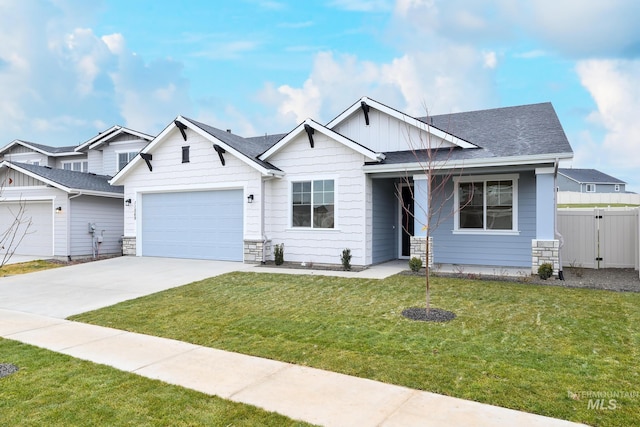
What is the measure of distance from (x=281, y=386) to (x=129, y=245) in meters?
13.6

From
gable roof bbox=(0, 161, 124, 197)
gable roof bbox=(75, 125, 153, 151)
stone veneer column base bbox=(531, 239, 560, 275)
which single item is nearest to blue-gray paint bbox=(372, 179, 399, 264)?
stone veneer column base bbox=(531, 239, 560, 275)

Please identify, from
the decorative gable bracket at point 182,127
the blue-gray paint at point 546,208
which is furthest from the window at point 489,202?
the decorative gable bracket at point 182,127

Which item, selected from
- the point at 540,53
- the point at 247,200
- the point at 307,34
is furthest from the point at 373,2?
the point at 247,200

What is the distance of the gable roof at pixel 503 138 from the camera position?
1013 centimetres

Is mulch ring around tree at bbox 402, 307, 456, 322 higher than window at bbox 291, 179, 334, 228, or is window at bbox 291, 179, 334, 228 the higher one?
window at bbox 291, 179, 334, 228

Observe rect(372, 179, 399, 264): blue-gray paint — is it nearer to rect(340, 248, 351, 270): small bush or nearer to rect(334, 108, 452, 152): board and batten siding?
rect(340, 248, 351, 270): small bush

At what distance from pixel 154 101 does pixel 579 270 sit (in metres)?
18.9

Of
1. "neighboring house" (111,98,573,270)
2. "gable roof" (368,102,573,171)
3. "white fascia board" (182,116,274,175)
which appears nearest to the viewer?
"gable roof" (368,102,573,171)

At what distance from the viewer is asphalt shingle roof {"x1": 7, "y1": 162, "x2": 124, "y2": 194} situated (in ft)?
51.3

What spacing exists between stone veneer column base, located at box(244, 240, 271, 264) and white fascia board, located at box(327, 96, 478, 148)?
469cm

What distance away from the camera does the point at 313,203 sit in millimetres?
12750

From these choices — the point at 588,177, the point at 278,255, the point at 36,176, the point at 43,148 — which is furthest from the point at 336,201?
the point at 588,177

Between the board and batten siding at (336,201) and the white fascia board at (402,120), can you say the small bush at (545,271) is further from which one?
the board and batten siding at (336,201)

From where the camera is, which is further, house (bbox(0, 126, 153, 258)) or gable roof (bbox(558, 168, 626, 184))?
gable roof (bbox(558, 168, 626, 184))
